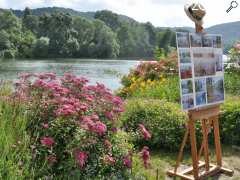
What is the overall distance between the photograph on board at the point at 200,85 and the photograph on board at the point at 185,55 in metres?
0.29

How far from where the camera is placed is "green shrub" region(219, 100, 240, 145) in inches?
261

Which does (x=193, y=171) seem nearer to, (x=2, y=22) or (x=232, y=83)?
(x=232, y=83)

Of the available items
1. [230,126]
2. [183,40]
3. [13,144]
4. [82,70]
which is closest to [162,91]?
[230,126]

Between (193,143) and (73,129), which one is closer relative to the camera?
(73,129)

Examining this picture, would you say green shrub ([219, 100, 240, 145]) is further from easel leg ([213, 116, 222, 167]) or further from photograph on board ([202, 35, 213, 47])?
photograph on board ([202, 35, 213, 47])

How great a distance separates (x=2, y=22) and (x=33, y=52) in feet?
17.6

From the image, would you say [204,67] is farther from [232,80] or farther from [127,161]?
[232,80]

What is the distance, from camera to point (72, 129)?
3.81m

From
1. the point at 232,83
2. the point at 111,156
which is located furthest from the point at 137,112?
the point at 232,83

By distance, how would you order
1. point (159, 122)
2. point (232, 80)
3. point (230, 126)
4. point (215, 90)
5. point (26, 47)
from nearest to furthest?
point (215, 90)
point (159, 122)
point (230, 126)
point (232, 80)
point (26, 47)

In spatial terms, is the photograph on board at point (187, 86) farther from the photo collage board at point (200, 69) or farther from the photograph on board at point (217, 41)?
the photograph on board at point (217, 41)

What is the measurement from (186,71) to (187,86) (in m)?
0.16

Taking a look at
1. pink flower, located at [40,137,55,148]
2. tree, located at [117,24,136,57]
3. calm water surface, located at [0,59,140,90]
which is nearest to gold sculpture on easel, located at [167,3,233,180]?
calm water surface, located at [0,59,140,90]

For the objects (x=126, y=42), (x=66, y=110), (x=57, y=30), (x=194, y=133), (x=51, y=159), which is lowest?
(x=194, y=133)
